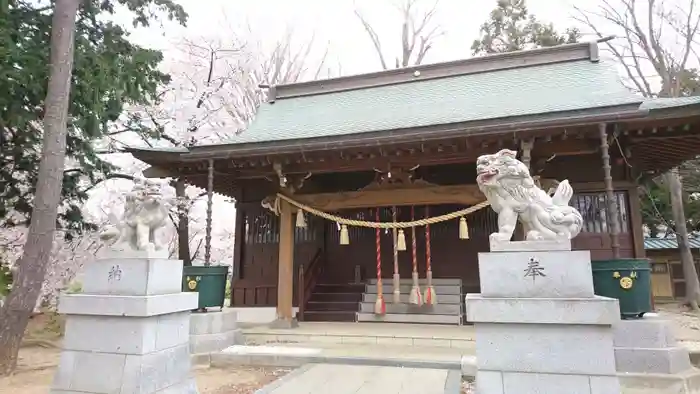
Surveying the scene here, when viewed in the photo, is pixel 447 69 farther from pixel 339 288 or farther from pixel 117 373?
pixel 117 373

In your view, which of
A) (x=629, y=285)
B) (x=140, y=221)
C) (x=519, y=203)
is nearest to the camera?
(x=519, y=203)

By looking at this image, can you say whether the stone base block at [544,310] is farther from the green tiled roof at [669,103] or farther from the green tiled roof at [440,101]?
the green tiled roof at [440,101]

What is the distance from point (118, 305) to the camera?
12.6ft

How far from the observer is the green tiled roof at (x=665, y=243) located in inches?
561

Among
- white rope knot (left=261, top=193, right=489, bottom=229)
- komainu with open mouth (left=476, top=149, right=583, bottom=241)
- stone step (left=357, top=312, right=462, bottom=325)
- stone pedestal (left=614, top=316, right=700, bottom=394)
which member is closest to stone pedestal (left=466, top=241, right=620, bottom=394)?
komainu with open mouth (left=476, top=149, right=583, bottom=241)

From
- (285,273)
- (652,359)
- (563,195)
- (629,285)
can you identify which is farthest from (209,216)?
(652,359)

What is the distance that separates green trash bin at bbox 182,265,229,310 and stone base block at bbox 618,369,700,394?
5476mm

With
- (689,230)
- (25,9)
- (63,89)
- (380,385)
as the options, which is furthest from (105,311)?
(689,230)

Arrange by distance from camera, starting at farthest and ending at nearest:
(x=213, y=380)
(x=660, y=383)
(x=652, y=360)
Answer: (x=213, y=380), (x=652, y=360), (x=660, y=383)

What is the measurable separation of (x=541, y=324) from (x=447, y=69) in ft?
25.3

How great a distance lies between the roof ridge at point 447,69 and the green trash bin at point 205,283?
556 centimetres

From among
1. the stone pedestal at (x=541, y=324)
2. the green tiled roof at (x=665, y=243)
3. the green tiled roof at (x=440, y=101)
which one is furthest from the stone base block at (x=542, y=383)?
the green tiled roof at (x=665, y=243)

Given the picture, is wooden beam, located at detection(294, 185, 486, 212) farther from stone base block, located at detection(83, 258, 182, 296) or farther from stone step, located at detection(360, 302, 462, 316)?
stone base block, located at detection(83, 258, 182, 296)

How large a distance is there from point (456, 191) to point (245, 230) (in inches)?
195
